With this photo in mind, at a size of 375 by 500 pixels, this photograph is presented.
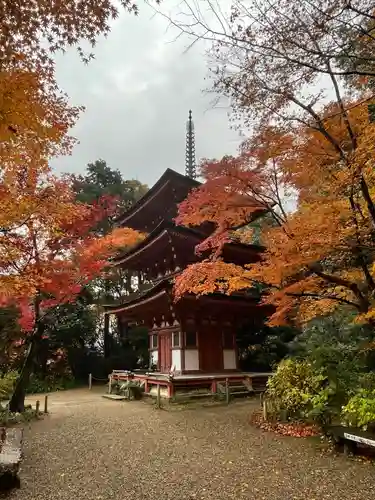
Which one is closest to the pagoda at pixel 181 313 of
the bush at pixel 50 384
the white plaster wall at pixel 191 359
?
the white plaster wall at pixel 191 359

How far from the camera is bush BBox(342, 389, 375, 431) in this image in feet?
22.0

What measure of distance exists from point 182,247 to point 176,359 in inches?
203

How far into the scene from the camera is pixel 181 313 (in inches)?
655

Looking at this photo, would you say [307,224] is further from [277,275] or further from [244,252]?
[244,252]

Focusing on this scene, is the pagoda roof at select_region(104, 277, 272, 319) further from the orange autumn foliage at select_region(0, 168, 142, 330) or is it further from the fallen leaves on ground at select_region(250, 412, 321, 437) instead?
the fallen leaves on ground at select_region(250, 412, 321, 437)

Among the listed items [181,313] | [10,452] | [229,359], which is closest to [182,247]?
[181,313]

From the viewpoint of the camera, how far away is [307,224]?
26.9 ft

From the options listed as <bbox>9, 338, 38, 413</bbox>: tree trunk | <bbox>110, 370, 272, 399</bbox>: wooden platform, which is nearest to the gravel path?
<bbox>9, 338, 38, 413</bbox>: tree trunk

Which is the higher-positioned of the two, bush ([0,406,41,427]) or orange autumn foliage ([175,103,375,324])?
orange autumn foliage ([175,103,375,324])

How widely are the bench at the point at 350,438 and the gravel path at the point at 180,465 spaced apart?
0.35 metres

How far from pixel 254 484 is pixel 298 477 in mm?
763

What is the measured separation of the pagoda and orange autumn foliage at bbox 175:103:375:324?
590 centimetres

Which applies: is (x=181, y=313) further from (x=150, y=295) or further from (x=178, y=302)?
(x=150, y=295)

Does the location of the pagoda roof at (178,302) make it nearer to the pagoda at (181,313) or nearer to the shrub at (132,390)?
the pagoda at (181,313)
